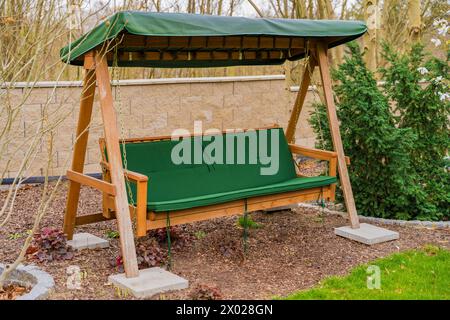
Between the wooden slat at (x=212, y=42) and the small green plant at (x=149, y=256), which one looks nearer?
the small green plant at (x=149, y=256)

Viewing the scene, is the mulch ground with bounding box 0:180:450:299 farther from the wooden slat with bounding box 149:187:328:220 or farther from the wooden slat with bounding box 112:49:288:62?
the wooden slat with bounding box 112:49:288:62

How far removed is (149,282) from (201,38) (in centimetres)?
244

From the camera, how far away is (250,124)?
33.5 feet

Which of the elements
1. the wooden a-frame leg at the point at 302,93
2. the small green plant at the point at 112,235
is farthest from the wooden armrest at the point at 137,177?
the wooden a-frame leg at the point at 302,93

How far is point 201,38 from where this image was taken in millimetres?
5535

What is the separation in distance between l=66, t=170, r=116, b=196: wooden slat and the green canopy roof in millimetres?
1015

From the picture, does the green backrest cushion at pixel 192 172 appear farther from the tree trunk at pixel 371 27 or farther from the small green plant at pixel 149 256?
the tree trunk at pixel 371 27

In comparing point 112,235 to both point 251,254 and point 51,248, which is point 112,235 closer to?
point 51,248

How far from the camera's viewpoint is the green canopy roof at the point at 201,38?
169 inches

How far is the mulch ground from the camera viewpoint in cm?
449

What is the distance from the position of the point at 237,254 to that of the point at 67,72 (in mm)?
5711

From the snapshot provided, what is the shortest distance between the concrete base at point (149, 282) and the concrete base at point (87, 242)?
102 centimetres

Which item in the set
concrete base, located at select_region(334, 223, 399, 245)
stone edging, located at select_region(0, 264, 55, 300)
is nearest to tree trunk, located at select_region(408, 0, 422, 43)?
concrete base, located at select_region(334, 223, 399, 245)

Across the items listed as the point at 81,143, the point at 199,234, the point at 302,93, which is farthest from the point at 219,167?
the point at 81,143
